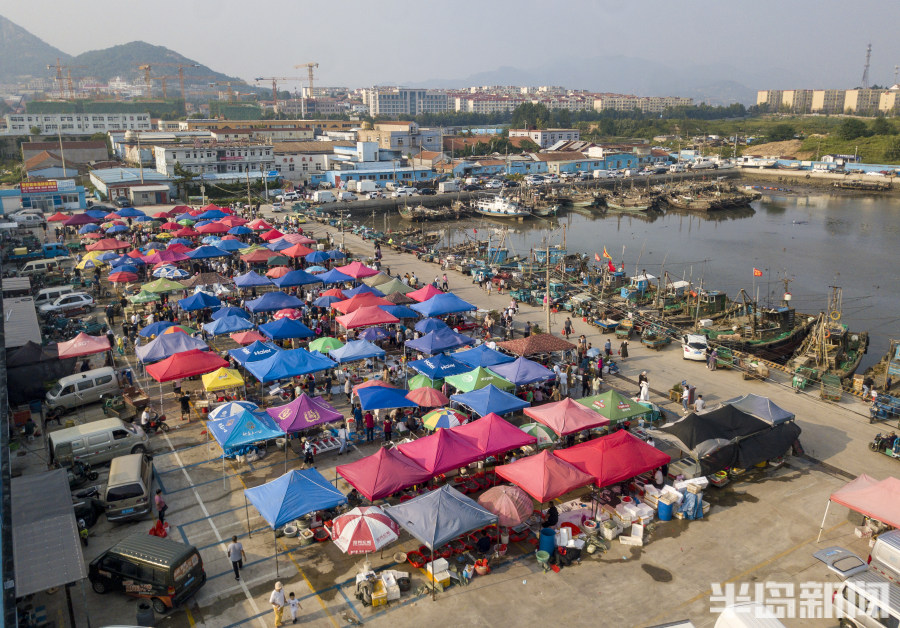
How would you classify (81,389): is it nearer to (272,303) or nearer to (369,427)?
(272,303)

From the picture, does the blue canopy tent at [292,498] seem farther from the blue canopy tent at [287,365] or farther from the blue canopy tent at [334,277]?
the blue canopy tent at [334,277]

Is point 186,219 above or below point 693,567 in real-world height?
above

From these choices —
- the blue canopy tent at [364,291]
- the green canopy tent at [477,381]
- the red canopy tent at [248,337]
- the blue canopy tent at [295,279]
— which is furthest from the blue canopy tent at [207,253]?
the green canopy tent at [477,381]

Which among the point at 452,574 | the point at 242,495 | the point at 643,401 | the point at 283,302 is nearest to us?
the point at 452,574

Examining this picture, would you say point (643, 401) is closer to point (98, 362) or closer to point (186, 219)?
point (98, 362)

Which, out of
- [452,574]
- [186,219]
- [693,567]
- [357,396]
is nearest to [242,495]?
[357,396]

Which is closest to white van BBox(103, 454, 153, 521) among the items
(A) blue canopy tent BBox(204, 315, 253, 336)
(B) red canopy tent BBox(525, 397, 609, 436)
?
(A) blue canopy tent BBox(204, 315, 253, 336)

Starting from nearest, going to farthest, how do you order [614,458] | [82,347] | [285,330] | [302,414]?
[614,458] < [302,414] < [82,347] < [285,330]

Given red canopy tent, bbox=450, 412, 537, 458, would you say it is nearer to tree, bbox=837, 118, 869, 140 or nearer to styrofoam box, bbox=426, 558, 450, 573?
styrofoam box, bbox=426, 558, 450, 573

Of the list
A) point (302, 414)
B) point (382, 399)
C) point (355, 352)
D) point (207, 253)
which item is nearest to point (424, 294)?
point (355, 352)
